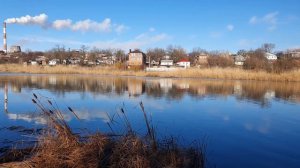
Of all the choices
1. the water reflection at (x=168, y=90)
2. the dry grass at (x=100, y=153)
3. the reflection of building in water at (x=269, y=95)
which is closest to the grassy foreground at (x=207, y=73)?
the water reflection at (x=168, y=90)

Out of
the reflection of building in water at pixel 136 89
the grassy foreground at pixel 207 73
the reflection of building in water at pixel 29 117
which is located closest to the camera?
the reflection of building in water at pixel 29 117

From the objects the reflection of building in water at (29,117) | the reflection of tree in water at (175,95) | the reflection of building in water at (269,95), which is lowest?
the reflection of building in water at (269,95)

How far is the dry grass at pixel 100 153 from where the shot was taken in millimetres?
4910

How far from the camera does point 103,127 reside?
28.2ft

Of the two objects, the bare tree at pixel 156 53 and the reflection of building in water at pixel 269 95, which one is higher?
the bare tree at pixel 156 53

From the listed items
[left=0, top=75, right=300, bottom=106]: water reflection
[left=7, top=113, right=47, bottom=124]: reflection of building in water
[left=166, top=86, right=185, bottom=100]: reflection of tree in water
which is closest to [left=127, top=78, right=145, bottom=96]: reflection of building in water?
[left=0, top=75, right=300, bottom=106]: water reflection

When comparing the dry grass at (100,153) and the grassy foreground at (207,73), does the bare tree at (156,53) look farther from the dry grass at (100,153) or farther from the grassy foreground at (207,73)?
the dry grass at (100,153)

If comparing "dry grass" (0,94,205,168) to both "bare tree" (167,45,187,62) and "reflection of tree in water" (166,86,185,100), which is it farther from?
"bare tree" (167,45,187,62)

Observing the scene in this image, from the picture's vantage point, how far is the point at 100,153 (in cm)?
542

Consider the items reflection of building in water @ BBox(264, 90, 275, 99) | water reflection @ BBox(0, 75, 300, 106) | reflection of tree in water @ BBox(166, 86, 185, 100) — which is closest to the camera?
reflection of tree in water @ BBox(166, 86, 185, 100)

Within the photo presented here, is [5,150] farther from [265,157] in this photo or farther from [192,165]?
[265,157]

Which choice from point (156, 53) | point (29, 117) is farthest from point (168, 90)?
point (156, 53)

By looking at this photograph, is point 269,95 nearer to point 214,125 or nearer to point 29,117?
point 214,125

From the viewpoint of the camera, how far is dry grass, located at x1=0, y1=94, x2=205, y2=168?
193 inches
